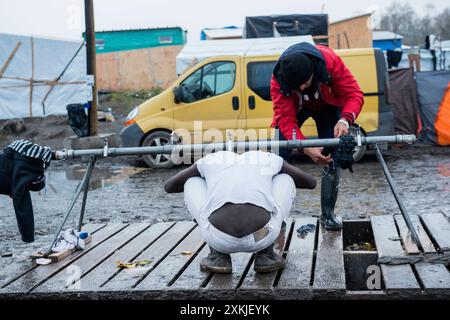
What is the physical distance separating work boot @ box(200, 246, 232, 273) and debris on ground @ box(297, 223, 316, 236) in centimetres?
119

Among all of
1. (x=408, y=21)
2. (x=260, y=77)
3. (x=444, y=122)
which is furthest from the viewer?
(x=408, y=21)

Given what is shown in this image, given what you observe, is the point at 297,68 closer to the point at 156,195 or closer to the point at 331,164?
the point at 331,164

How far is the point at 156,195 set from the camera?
9.27 m

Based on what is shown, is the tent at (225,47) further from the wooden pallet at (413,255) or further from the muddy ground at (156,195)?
the wooden pallet at (413,255)

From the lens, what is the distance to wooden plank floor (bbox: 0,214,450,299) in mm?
3533

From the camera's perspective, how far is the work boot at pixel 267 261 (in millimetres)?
3875

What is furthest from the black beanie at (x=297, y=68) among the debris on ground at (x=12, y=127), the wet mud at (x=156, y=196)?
the debris on ground at (x=12, y=127)

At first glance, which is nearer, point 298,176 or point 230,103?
point 298,176

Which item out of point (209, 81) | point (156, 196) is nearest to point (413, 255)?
point (156, 196)

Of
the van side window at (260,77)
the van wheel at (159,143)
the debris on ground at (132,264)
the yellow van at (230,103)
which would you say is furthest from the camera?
the van wheel at (159,143)

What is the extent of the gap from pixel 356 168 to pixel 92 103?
23.1 feet

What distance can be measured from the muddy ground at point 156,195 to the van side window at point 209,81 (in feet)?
5.49

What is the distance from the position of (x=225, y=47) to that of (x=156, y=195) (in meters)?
7.28

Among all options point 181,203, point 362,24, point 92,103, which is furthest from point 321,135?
point 362,24
